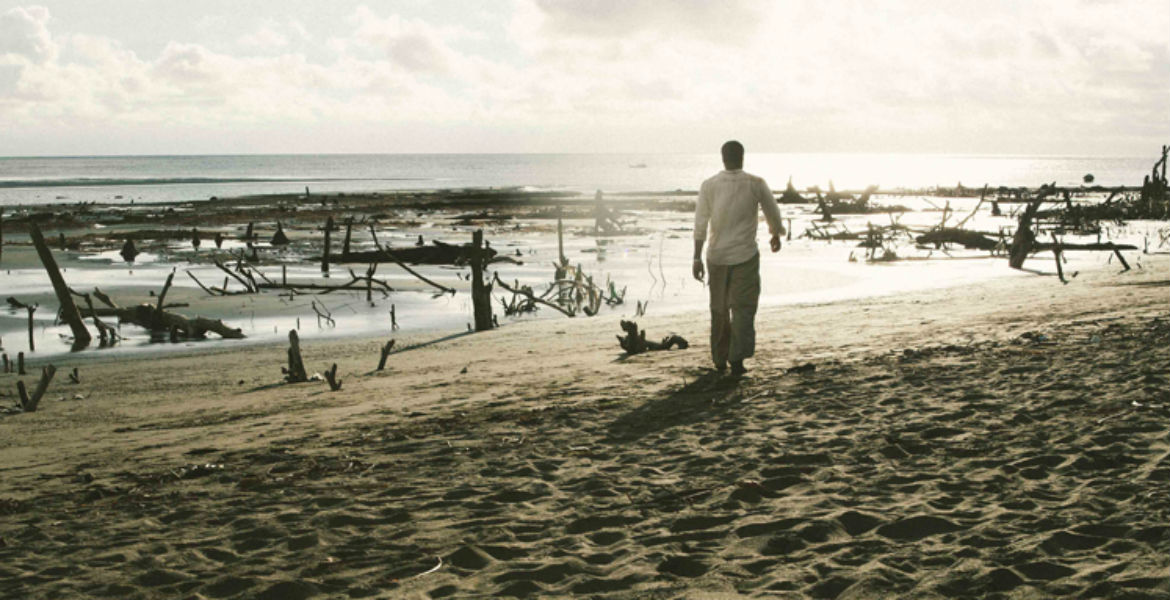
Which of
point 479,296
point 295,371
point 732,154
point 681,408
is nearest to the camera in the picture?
point 681,408

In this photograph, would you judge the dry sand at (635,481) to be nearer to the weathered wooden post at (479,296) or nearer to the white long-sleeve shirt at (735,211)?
the white long-sleeve shirt at (735,211)

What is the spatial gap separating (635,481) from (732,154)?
3330 mm

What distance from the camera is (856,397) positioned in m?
6.66

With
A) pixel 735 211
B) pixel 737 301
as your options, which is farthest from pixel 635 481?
pixel 735 211

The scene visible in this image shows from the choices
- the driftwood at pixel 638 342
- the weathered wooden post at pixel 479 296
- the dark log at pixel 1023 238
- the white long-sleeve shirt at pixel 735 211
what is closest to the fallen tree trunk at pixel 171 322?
the weathered wooden post at pixel 479 296

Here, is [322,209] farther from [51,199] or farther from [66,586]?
[66,586]

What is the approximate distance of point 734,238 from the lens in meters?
7.48

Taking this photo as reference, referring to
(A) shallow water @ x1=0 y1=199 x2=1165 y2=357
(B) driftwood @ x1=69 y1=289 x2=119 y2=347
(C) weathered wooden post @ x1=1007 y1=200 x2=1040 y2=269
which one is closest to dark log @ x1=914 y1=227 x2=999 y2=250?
(A) shallow water @ x1=0 y1=199 x2=1165 y2=357

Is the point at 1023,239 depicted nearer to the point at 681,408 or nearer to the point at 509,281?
the point at 509,281

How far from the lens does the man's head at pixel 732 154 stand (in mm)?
7355

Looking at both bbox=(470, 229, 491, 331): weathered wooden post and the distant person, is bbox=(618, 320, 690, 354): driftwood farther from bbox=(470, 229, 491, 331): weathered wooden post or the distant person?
bbox=(470, 229, 491, 331): weathered wooden post

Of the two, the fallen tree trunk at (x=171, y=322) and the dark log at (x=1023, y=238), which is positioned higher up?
the dark log at (x=1023, y=238)

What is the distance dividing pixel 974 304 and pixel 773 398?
24.5 ft

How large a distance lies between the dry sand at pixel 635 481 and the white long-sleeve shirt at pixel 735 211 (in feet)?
3.53
